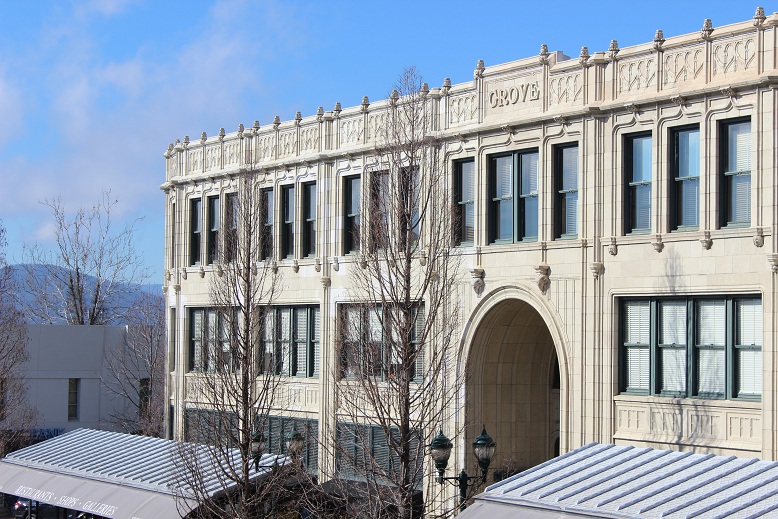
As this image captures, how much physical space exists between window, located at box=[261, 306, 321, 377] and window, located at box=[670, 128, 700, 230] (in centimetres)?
1258

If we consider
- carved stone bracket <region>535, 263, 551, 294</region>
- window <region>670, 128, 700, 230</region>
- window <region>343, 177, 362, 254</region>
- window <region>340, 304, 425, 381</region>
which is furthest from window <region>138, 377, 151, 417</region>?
window <region>670, 128, 700, 230</region>

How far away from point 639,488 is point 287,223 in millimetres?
18045

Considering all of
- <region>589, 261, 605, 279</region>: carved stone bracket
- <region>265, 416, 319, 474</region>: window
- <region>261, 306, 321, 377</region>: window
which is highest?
<region>589, 261, 605, 279</region>: carved stone bracket

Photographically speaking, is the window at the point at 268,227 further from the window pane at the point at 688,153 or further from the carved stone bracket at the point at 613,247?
the window pane at the point at 688,153

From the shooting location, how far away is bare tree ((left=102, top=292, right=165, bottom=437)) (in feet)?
175

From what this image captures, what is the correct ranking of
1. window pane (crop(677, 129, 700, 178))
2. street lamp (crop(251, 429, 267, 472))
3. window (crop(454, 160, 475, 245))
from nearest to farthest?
window pane (crop(677, 129, 700, 178))
street lamp (crop(251, 429, 267, 472))
window (crop(454, 160, 475, 245))

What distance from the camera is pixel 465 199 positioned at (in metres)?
30.3

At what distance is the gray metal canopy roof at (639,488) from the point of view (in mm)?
18984

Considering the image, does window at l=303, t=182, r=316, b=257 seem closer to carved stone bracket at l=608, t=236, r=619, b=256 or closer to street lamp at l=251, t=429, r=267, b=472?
street lamp at l=251, t=429, r=267, b=472

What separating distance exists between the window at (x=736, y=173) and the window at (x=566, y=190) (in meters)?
3.89

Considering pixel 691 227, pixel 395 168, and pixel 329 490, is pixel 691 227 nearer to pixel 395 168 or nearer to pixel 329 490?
pixel 395 168

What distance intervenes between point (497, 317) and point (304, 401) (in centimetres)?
795

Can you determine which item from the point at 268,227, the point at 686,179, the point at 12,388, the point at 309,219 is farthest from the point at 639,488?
the point at 12,388

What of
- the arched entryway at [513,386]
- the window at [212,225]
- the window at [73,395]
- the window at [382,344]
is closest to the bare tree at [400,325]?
the window at [382,344]
